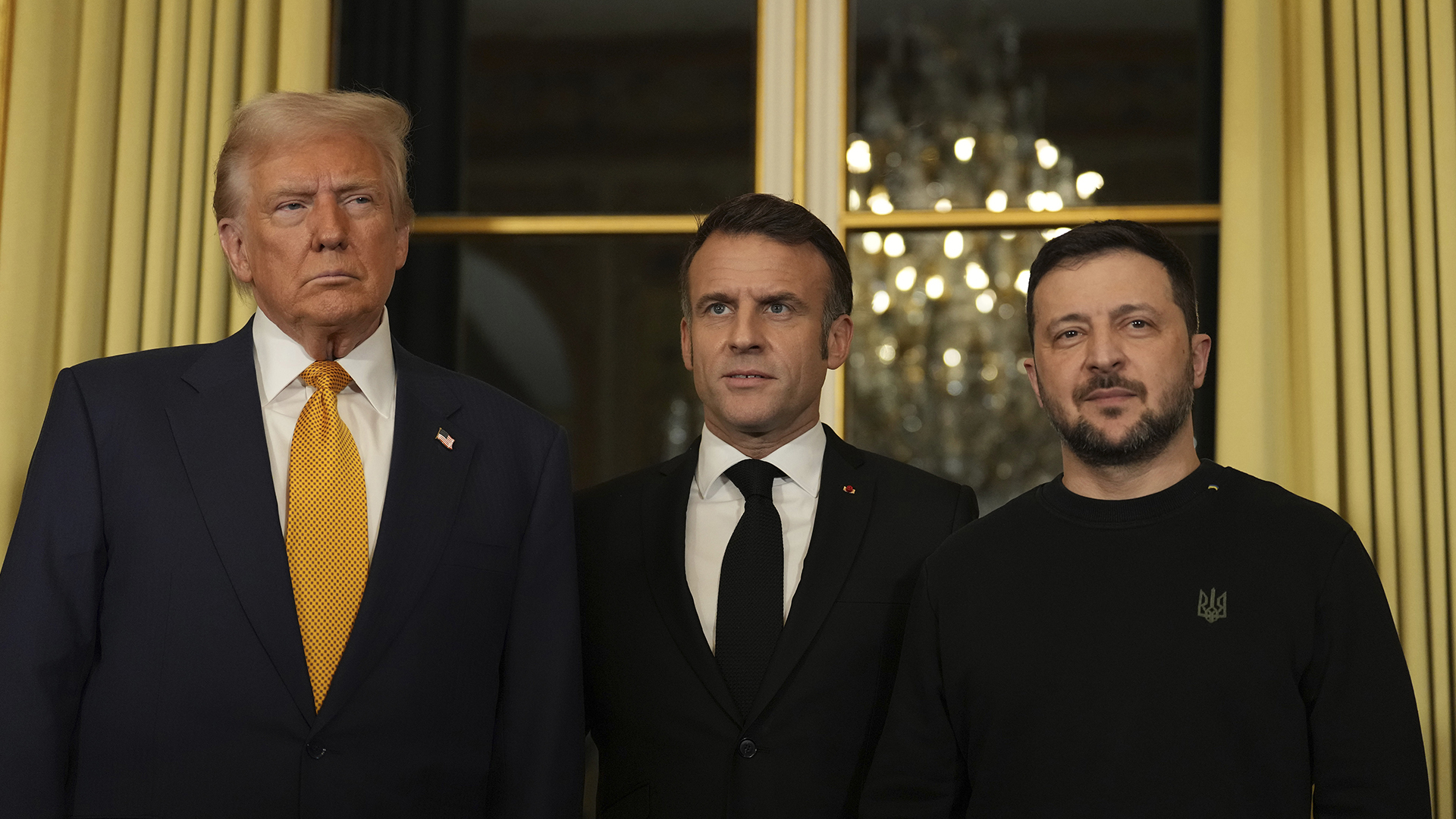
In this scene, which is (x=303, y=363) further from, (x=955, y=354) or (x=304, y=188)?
(x=955, y=354)

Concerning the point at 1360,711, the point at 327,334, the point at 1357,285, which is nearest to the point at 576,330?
the point at 327,334

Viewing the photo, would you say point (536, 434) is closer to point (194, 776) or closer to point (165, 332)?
point (194, 776)

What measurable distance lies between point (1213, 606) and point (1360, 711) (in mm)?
199

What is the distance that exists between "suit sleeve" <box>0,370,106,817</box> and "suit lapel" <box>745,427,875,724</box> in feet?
2.86

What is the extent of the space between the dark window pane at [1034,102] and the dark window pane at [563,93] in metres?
0.37

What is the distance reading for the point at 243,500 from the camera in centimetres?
151

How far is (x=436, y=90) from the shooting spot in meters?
3.00

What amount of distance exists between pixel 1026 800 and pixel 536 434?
2.79ft

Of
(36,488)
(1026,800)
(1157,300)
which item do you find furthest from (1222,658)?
(36,488)

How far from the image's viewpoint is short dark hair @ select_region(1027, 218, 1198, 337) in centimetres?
164

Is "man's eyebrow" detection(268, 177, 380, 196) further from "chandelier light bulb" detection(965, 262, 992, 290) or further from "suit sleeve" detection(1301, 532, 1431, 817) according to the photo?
"chandelier light bulb" detection(965, 262, 992, 290)

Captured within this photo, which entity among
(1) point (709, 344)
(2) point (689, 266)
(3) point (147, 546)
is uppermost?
(2) point (689, 266)

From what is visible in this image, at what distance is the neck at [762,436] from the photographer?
6.06 ft

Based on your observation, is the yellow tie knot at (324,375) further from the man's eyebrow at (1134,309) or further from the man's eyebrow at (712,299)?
the man's eyebrow at (1134,309)
